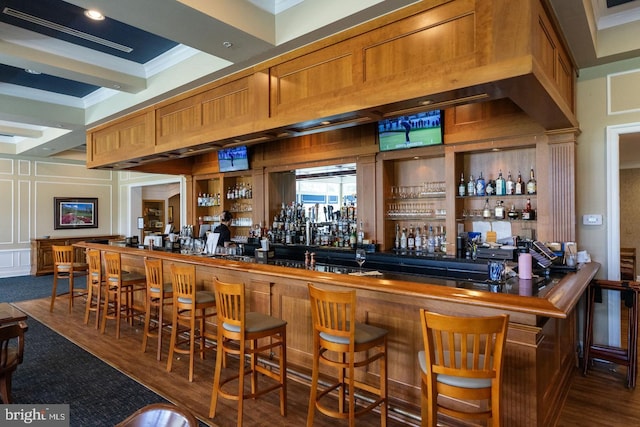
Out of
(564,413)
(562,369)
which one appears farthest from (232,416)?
(562,369)

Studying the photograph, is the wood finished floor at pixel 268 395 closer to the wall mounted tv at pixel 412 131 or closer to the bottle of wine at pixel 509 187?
the bottle of wine at pixel 509 187

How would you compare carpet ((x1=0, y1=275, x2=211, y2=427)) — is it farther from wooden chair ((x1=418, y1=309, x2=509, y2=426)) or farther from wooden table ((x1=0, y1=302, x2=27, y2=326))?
wooden chair ((x1=418, y1=309, x2=509, y2=426))

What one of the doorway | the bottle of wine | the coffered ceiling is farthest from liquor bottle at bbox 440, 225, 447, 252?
A: the coffered ceiling

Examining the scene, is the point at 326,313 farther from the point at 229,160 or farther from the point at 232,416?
the point at 229,160

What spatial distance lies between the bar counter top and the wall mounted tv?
6.92 feet

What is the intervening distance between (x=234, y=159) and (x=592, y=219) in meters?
5.52

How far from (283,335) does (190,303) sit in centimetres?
115

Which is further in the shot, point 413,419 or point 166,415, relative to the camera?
point 413,419

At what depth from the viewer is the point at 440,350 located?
2.02 metres

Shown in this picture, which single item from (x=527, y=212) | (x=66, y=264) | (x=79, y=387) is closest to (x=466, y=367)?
(x=527, y=212)

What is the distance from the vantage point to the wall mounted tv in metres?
4.61

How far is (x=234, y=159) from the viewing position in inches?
Result: 278

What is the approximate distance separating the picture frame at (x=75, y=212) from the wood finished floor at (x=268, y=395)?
7.59 meters

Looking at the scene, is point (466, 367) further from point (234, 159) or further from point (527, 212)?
point (234, 159)
